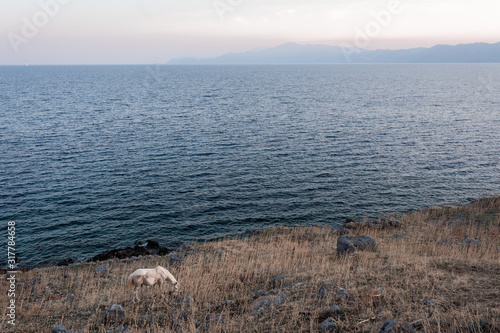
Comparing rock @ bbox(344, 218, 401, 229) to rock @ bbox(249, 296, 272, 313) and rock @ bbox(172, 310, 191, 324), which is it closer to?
rock @ bbox(249, 296, 272, 313)

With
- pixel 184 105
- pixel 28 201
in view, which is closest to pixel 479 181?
pixel 28 201

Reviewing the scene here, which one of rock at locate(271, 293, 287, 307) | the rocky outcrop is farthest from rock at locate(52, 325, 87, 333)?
the rocky outcrop

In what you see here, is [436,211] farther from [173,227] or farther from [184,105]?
[184,105]

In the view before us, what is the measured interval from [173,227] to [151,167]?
46.8 feet

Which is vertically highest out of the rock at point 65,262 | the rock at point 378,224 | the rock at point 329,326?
the rock at point 329,326

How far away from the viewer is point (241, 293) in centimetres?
1098

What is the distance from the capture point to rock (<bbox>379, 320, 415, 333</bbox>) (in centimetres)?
719

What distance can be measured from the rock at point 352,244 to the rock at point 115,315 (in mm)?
10582

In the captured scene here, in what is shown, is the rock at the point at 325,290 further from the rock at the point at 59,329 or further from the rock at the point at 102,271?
the rock at the point at 102,271

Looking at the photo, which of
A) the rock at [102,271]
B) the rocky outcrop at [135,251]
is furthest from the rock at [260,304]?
the rocky outcrop at [135,251]

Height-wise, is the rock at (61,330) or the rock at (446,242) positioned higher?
the rock at (61,330)

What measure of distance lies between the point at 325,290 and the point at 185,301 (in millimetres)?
4215

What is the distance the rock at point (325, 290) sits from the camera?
9723 millimetres

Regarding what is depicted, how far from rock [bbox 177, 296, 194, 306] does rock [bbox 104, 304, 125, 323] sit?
1.64 m
